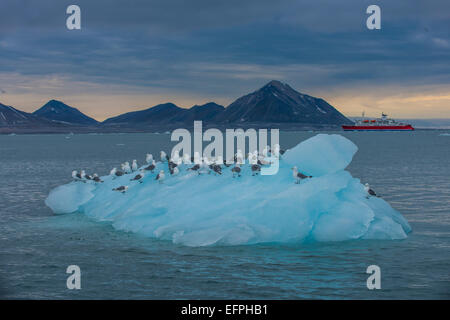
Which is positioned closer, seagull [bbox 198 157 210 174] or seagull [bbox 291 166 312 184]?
seagull [bbox 291 166 312 184]

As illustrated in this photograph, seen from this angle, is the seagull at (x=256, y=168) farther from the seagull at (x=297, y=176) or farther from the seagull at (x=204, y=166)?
the seagull at (x=204, y=166)

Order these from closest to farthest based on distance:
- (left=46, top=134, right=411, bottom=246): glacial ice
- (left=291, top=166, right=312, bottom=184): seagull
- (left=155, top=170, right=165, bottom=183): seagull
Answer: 1. (left=46, top=134, right=411, bottom=246): glacial ice
2. (left=291, top=166, right=312, bottom=184): seagull
3. (left=155, top=170, right=165, bottom=183): seagull

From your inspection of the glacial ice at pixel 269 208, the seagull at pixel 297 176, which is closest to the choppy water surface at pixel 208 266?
the glacial ice at pixel 269 208

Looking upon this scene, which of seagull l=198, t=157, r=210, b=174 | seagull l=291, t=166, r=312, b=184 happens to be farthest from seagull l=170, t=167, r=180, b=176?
seagull l=291, t=166, r=312, b=184

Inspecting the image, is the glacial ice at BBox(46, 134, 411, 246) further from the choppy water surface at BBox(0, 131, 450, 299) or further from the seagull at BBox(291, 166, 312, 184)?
the choppy water surface at BBox(0, 131, 450, 299)

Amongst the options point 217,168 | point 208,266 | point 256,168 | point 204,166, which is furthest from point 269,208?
point 204,166

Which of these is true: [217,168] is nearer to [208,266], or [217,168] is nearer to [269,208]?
[269,208]

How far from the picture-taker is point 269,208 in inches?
733

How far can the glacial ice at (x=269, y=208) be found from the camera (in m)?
18.2

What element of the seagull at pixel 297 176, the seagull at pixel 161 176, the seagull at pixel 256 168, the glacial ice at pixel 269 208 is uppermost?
the seagull at pixel 256 168

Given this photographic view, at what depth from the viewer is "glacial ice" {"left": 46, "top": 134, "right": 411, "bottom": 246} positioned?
18.2m

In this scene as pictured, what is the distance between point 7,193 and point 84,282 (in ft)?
83.1

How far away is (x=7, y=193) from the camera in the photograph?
119 ft
